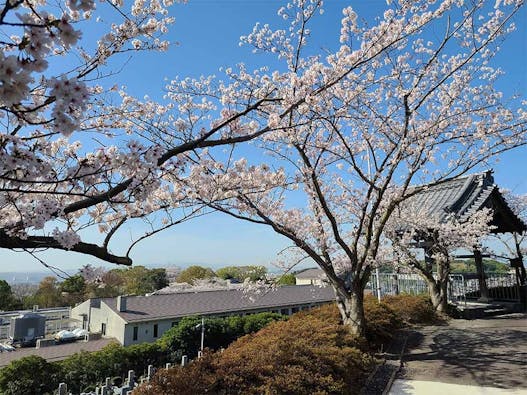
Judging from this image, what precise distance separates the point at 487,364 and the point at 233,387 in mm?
4433

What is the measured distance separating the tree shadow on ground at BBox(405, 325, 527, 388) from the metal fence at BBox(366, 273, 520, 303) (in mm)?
3746

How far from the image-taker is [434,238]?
10719 mm

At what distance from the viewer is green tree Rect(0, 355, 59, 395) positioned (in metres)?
13.9

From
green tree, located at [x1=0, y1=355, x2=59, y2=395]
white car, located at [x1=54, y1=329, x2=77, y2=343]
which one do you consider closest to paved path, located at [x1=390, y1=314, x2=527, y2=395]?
green tree, located at [x1=0, y1=355, x2=59, y2=395]

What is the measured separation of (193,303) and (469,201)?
20.7 m

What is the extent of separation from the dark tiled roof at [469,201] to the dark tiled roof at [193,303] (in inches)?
525

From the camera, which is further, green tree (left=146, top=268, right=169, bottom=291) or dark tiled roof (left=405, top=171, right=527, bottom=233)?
green tree (left=146, top=268, right=169, bottom=291)

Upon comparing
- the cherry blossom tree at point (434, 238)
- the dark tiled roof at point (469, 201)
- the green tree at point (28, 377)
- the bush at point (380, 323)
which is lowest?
the green tree at point (28, 377)

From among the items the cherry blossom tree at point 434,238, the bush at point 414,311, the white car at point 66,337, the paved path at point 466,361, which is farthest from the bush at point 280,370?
the white car at point 66,337

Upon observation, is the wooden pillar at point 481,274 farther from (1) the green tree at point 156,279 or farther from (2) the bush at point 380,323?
(1) the green tree at point 156,279

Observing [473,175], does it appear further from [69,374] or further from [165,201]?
[69,374]

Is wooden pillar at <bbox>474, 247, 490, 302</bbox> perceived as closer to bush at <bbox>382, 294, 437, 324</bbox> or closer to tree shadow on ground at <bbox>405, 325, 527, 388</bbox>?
bush at <bbox>382, 294, 437, 324</bbox>

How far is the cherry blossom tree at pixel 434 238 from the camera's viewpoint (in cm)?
1052

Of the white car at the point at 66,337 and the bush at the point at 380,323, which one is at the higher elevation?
the bush at the point at 380,323
